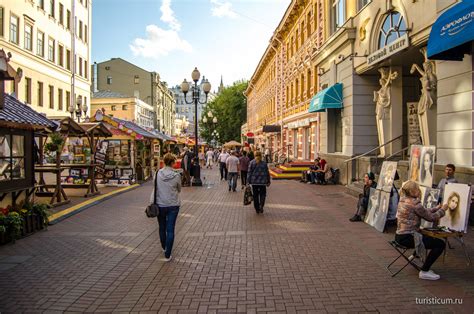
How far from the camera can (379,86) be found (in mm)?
17000

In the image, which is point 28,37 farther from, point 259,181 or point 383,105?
point 259,181

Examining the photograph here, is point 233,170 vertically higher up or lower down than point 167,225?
higher up

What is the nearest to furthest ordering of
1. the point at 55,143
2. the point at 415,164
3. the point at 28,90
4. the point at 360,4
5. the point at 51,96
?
the point at 415,164 < the point at 55,143 < the point at 360,4 < the point at 28,90 < the point at 51,96

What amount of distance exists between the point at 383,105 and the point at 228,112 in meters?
61.9

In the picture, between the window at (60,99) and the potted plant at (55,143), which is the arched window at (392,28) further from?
the window at (60,99)

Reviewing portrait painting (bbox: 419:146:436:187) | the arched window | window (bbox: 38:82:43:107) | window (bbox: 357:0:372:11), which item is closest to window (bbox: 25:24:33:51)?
window (bbox: 38:82:43:107)

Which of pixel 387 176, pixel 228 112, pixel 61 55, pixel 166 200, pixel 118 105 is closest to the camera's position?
pixel 166 200

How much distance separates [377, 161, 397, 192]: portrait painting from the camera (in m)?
8.95

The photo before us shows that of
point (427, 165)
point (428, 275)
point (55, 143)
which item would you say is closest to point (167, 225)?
point (428, 275)

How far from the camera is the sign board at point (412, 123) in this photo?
48.7ft

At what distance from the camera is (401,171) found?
39.8 ft

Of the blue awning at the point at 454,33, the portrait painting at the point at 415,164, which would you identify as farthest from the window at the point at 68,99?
the blue awning at the point at 454,33

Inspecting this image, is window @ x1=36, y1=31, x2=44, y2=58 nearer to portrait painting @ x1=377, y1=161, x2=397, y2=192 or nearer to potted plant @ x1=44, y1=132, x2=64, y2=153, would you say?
potted plant @ x1=44, y1=132, x2=64, y2=153

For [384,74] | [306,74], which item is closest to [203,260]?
[384,74]
